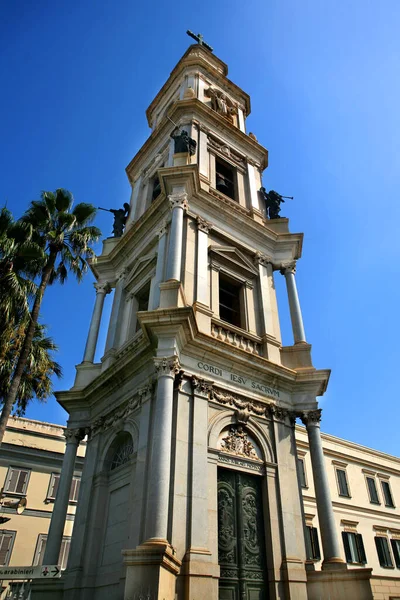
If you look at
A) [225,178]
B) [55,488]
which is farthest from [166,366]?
[55,488]

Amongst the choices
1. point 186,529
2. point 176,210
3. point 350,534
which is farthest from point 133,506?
point 350,534

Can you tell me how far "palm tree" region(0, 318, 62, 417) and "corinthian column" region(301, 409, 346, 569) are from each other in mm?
10470

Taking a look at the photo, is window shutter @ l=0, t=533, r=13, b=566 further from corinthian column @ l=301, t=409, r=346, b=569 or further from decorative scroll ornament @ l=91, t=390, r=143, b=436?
corinthian column @ l=301, t=409, r=346, b=569

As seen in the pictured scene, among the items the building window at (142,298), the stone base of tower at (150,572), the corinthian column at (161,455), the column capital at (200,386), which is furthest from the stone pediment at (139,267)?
the stone base of tower at (150,572)

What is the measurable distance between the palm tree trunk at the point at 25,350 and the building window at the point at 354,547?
2237 cm

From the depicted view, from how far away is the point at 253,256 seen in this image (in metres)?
18.0

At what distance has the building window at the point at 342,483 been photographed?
30219 mm

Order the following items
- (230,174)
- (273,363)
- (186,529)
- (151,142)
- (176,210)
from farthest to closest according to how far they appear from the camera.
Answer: (151,142) < (230,174) < (176,210) < (273,363) < (186,529)

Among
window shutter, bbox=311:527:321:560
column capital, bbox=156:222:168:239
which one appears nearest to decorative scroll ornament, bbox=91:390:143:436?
column capital, bbox=156:222:168:239

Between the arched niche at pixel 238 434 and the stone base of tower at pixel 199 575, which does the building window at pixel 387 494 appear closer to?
the arched niche at pixel 238 434

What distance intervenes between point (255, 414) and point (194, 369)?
2.57 meters

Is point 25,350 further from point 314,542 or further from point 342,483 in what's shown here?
point 342,483

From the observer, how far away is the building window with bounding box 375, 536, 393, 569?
28828 millimetres

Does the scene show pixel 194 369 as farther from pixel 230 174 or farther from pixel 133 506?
pixel 230 174
